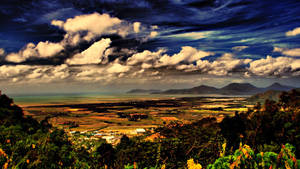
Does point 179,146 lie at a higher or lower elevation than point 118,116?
higher

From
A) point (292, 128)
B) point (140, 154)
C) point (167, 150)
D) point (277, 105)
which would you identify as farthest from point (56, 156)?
point (277, 105)

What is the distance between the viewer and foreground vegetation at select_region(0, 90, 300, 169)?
3.00 meters

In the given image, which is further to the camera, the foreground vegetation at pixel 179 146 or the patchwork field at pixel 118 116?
the patchwork field at pixel 118 116

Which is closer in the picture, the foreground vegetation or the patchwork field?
the foreground vegetation

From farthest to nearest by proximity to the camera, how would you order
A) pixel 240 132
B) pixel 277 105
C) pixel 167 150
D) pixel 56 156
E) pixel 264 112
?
pixel 277 105 < pixel 264 112 < pixel 240 132 < pixel 167 150 < pixel 56 156

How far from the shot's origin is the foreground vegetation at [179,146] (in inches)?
118

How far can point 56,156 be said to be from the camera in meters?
7.24

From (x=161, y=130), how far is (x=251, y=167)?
8.12m

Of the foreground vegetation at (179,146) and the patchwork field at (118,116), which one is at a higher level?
the foreground vegetation at (179,146)

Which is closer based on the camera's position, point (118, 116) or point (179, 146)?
point (179, 146)

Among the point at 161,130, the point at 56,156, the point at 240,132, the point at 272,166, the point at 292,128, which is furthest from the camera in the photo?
the point at 240,132

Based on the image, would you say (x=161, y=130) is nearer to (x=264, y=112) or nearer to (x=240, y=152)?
(x=240, y=152)

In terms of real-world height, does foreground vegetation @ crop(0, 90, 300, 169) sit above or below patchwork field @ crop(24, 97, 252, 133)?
above

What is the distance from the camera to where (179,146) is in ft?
27.6
